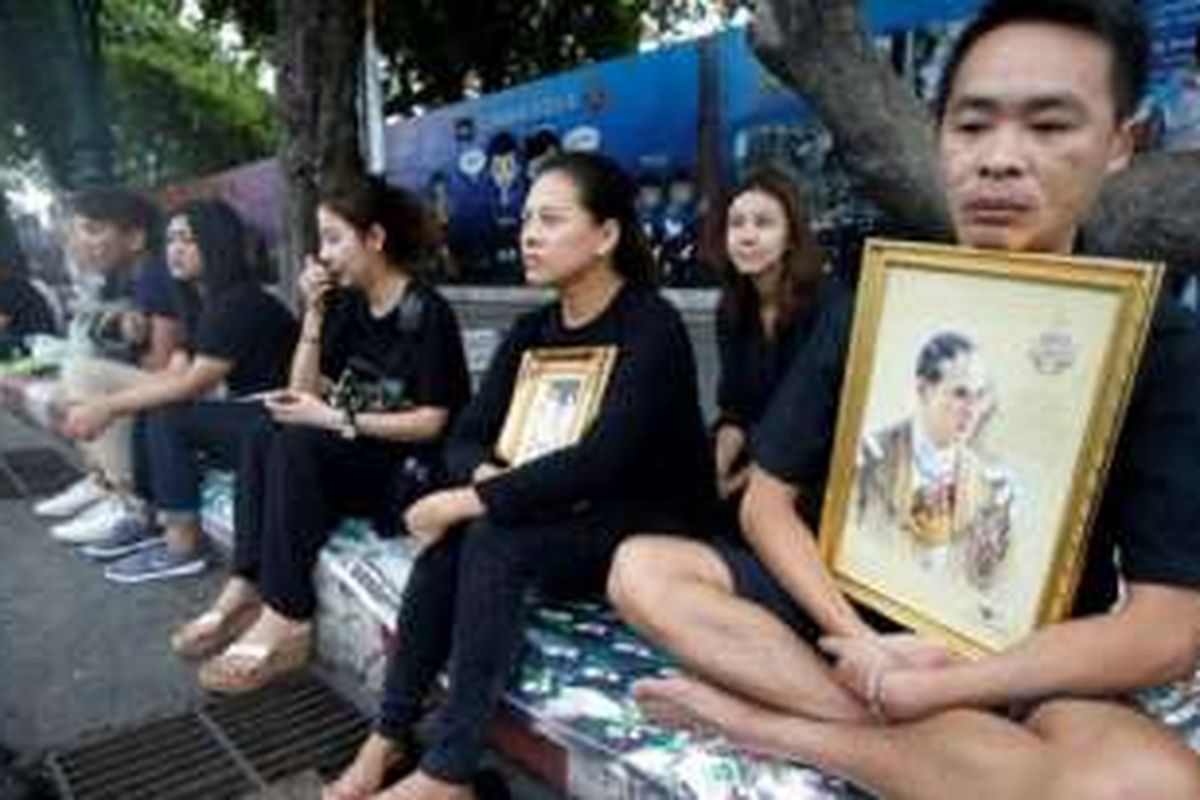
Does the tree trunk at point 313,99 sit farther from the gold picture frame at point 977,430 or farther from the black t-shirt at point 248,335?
the gold picture frame at point 977,430

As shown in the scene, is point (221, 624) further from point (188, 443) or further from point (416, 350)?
point (416, 350)

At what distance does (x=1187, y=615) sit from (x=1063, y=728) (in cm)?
27

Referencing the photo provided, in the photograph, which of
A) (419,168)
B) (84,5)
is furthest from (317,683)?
(419,168)

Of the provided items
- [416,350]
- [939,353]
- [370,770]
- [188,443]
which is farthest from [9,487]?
[939,353]

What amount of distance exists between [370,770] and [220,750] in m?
0.69

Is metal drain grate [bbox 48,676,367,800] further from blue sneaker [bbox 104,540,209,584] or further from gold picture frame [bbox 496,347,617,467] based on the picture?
blue sneaker [bbox 104,540,209,584]

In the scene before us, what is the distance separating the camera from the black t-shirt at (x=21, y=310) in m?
9.12

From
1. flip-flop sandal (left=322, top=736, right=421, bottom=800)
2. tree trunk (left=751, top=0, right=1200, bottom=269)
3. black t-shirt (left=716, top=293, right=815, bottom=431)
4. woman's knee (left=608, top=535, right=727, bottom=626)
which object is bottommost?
flip-flop sandal (left=322, top=736, right=421, bottom=800)

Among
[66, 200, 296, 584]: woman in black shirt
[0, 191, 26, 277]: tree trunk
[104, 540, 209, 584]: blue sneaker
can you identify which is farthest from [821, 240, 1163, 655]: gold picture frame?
[0, 191, 26, 277]: tree trunk

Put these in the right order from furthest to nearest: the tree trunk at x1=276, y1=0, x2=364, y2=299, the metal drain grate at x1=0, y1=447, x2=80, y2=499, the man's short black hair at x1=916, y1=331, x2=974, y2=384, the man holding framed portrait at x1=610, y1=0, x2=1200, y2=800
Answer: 1. the metal drain grate at x1=0, y1=447, x2=80, y2=499
2. the tree trunk at x1=276, y1=0, x2=364, y2=299
3. the man's short black hair at x1=916, y1=331, x2=974, y2=384
4. the man holding framed portrait at x1=610, y1=0, x2=1200, y2=800

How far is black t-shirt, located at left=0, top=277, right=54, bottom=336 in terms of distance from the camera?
9.12 metres

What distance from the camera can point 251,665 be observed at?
3.79 meters

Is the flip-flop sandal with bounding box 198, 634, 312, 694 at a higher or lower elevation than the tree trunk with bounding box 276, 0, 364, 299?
lower

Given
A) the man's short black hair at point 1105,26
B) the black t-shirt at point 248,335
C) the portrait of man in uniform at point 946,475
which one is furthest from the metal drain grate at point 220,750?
the man's short black hair at point 1105,26
